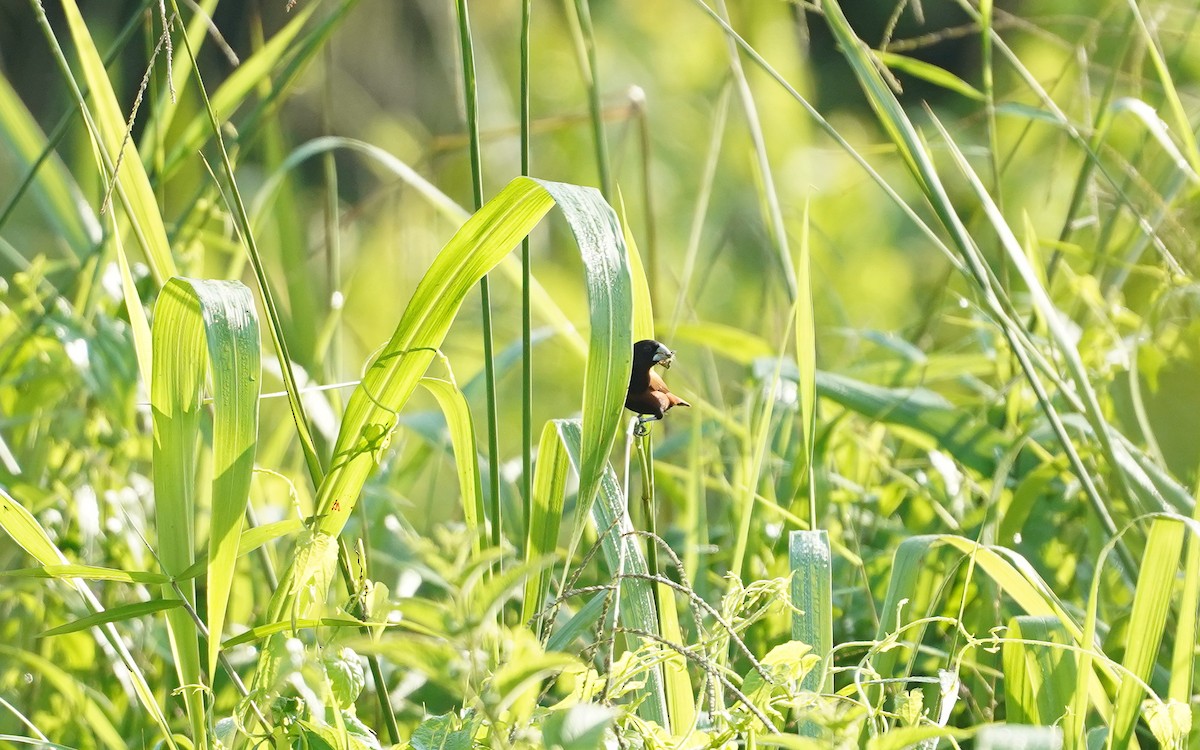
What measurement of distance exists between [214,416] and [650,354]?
0.68ft

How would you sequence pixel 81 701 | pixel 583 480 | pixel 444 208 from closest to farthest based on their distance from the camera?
pixel 583 480
pixel 81 701
pixel 444 208

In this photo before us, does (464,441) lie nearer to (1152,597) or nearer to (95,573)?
(95,573)

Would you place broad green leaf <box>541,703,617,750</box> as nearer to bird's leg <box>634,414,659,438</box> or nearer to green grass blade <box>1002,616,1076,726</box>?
bird's leg <box>634,414,659,438</box>

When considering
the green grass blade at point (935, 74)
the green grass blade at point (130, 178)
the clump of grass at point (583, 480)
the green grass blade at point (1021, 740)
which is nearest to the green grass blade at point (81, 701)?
the clump of grass at point (583, 480)

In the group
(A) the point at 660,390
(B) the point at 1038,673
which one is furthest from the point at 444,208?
(B) the point at 1038,673

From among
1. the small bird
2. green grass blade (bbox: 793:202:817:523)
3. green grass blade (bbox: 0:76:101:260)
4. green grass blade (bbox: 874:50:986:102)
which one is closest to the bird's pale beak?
the small bird

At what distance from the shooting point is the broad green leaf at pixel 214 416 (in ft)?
Result: 1.55

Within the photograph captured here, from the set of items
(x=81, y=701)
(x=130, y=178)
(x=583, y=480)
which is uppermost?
(x=130, y=178)

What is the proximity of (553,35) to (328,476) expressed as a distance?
12.6ft

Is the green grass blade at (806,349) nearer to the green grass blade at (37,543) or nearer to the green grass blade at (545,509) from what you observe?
the green grass blade at (545,509)

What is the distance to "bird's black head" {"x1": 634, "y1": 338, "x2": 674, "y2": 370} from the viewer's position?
54cm

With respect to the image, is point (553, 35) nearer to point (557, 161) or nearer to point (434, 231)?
point (557, 161)

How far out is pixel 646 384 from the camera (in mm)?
554

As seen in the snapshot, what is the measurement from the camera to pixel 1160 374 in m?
1.02
